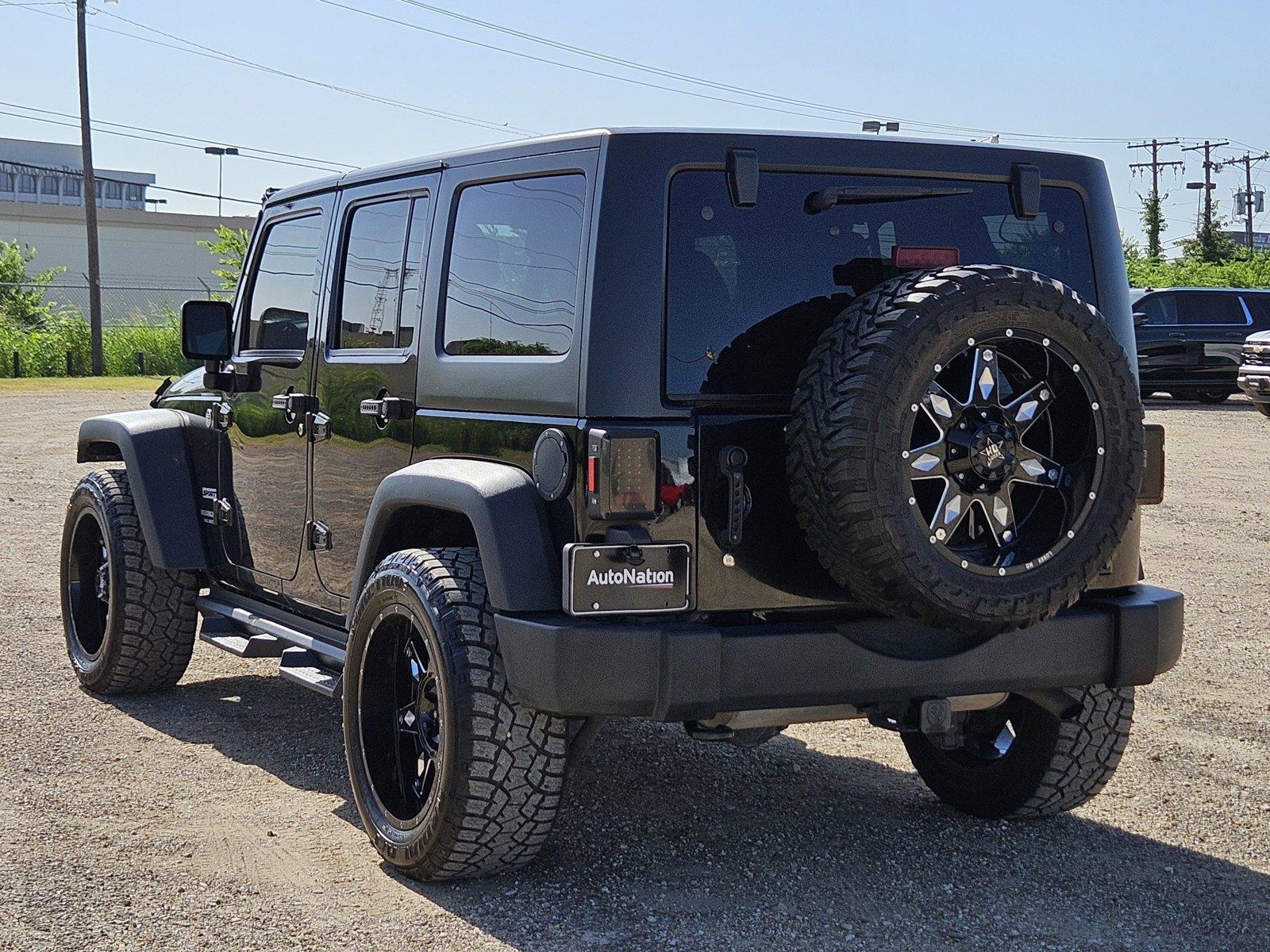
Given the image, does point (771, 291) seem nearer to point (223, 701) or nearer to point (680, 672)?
point (680, 672)

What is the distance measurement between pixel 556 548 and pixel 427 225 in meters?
1.31

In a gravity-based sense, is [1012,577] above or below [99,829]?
above

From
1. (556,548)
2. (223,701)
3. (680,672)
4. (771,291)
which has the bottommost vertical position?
(223,701)

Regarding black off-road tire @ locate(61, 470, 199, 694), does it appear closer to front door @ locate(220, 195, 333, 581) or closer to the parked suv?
front door @ locate(220, 195, 333, 581)

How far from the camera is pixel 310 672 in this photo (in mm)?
5066

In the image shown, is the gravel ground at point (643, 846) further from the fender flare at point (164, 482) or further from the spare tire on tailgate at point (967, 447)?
the spare tire on tailgate at point (967, 447)

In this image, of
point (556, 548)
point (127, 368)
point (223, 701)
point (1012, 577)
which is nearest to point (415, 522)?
point (556, 548)

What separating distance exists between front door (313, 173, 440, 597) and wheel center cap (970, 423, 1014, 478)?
174 centimetres

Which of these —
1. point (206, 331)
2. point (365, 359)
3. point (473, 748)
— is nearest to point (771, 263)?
point (473, 748)

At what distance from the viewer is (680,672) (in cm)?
370

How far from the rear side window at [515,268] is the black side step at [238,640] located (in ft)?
5.63

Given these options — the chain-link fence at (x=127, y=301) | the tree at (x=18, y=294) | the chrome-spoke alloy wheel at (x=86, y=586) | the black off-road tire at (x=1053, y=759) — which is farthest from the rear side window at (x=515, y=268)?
the chain-link fence at (x=127, y=301)

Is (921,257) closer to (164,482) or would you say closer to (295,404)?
(295,404)

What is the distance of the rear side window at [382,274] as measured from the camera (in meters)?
4.69
